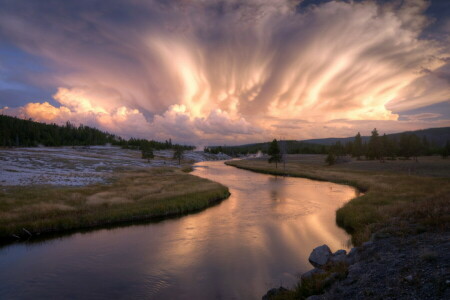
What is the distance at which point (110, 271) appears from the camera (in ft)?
54.6

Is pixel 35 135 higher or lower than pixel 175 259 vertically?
higher

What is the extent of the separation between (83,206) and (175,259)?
16047 millimetres

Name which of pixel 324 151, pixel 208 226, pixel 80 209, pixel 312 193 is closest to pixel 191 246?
pixel 208 226

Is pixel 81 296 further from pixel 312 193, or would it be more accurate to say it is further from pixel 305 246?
pixel 312 193

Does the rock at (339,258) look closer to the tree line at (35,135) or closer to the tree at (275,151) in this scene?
the tree at (275,151)

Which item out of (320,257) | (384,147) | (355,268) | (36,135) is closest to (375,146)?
(384,147)

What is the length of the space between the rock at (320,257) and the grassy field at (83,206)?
18.1 meters

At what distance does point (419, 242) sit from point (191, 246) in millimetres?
15603

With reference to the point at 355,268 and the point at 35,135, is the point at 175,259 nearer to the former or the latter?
the point at 355,268

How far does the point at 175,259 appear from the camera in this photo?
1842cm

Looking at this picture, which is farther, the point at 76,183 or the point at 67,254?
the point at 76,183

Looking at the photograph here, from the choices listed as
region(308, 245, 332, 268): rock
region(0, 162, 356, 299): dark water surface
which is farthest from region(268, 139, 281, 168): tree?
region(308, 245, 332, 268): rock

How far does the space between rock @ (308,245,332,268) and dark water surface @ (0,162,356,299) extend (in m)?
0.68

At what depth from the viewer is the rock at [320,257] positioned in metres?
16.6
